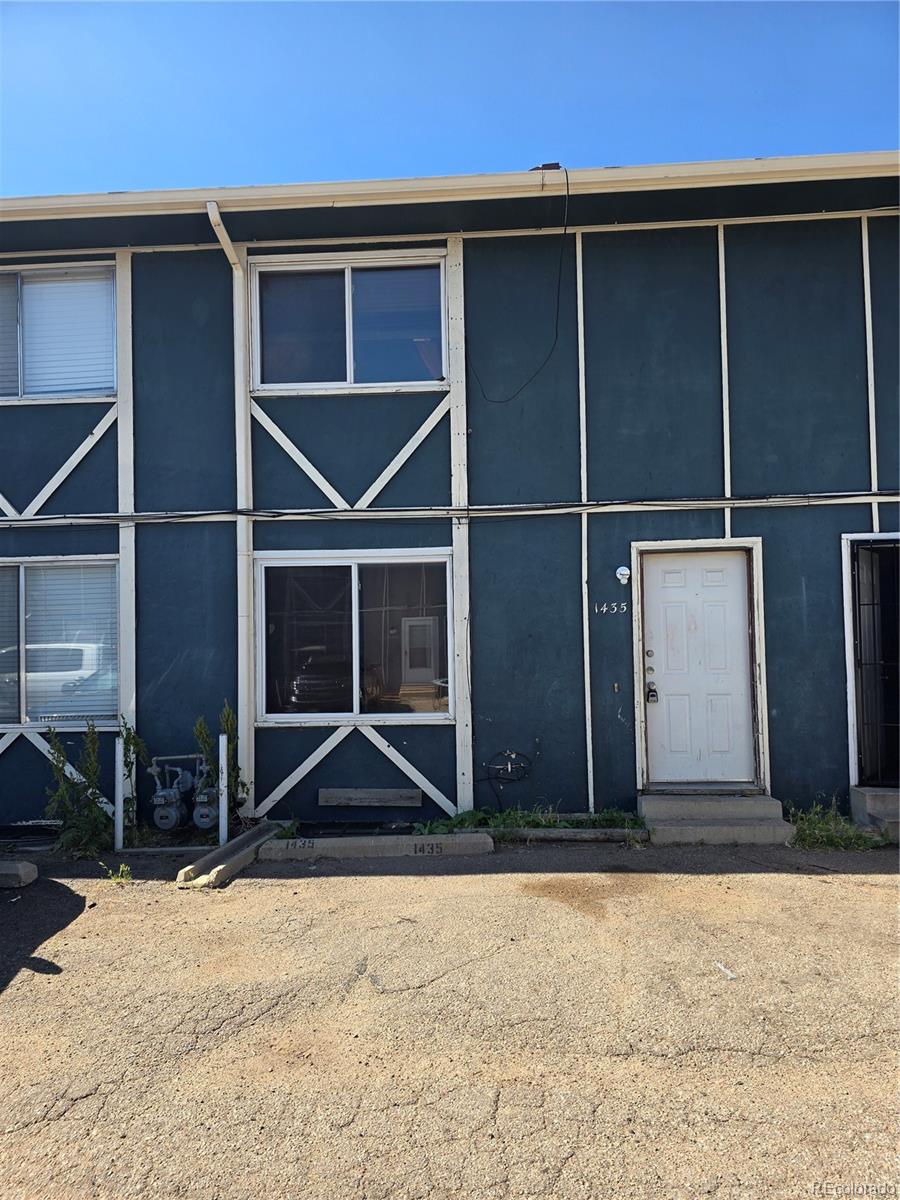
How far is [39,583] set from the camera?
25.5 feet

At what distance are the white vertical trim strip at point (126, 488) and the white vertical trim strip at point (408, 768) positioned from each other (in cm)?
226

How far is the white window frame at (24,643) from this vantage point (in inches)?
300

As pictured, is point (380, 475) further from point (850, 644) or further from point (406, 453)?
point (850, 644)

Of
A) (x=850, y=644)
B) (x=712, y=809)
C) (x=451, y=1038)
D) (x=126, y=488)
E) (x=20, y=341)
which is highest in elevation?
(x=20, y=341)

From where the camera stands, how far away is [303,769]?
7.44 m

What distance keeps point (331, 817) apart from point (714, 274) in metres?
6.22

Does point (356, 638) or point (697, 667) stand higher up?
point (356, 638)

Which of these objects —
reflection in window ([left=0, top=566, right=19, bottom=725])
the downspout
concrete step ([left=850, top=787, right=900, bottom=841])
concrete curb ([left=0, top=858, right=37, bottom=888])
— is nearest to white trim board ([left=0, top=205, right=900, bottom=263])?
the downspout

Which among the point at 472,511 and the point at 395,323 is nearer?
the point at 472,511

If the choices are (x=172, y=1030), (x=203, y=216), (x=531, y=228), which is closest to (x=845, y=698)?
(x=531, y=228)

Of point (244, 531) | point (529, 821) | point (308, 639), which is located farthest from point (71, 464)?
point (529, 821)

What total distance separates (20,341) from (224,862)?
5.52 metres

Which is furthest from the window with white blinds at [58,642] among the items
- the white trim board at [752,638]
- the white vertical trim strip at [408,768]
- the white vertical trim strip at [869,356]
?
the white vertical trim strip at [869,356]

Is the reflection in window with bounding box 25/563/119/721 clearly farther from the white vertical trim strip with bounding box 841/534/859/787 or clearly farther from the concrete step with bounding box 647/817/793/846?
the white vertical trim strip with bounding box 841/534/859/787
